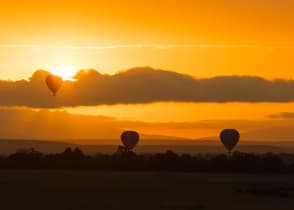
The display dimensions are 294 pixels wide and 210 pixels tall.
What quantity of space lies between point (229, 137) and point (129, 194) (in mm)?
94357

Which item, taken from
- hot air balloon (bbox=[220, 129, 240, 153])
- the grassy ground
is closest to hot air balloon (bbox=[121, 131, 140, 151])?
hot air balloon (bbox=[220, 129, 240, 153])

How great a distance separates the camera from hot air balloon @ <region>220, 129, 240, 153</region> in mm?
156125

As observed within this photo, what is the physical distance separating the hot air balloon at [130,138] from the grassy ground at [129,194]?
70.4 meters

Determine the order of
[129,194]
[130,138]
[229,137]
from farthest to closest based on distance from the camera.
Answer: [130,138]
[229,137]
[129,194]

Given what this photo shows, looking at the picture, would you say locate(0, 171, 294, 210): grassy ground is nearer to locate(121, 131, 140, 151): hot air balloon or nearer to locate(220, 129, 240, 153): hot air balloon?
locate(220, 129, 240, 153): hot air balloon

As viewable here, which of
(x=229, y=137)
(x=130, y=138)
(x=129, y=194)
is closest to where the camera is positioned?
(x=129, y=194)

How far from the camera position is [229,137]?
158 metres

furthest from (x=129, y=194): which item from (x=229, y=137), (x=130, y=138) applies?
(x=130, y=138)

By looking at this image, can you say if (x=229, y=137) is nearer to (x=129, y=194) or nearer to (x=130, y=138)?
(x=130, y=138)

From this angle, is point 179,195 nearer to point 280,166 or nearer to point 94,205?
point 94,205

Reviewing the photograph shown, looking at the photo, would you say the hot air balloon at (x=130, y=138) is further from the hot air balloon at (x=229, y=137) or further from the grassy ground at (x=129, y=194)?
the grassy ground at (x=129, y=194)

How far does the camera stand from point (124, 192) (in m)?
67.1

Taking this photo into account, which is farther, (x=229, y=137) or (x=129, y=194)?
(x=229, y=137)

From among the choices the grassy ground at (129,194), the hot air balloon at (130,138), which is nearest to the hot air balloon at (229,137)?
the hot air balloon at (130,138)
